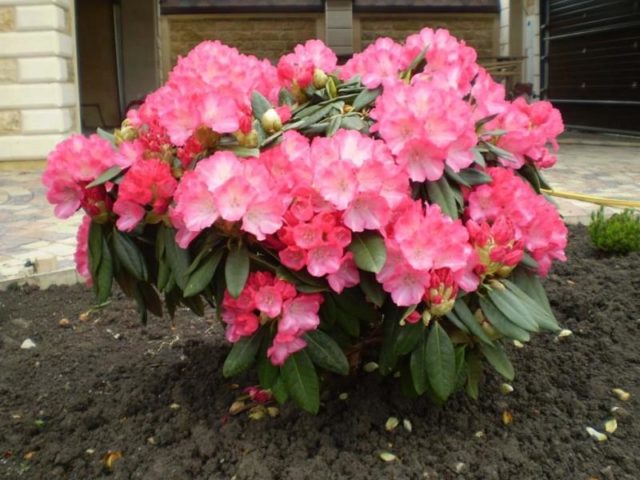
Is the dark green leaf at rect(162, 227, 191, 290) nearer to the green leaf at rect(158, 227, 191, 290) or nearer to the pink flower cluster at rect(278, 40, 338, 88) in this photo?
the green leaf at rect(158, 227, 191, 290)

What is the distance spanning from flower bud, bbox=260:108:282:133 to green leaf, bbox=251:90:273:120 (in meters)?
0.04

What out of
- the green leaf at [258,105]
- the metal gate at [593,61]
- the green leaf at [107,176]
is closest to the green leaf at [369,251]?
the green leaf at [258,105]

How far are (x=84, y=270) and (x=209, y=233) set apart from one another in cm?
58

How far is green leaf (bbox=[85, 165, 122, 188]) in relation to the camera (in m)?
1.86

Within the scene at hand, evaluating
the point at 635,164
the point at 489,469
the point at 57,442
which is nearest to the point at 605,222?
the point at 489,469

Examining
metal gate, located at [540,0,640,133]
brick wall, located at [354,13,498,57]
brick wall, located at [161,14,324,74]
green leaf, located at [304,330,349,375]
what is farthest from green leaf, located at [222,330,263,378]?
brick wall, located at [161,14,324,74]

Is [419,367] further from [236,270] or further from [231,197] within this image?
[231,197]

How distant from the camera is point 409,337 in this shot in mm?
1833

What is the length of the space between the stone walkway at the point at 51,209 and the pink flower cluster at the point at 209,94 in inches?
87.9

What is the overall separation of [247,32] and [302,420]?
1867 cm

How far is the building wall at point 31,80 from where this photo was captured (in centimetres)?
972

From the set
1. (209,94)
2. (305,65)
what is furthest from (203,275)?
(305,65)

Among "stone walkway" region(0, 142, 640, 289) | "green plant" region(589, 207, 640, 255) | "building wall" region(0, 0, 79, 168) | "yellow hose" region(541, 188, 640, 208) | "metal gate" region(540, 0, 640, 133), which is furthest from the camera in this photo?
"metal gate" region(540, 0, 640, 133)

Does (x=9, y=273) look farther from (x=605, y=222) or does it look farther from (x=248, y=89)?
(x=605, y=222)
